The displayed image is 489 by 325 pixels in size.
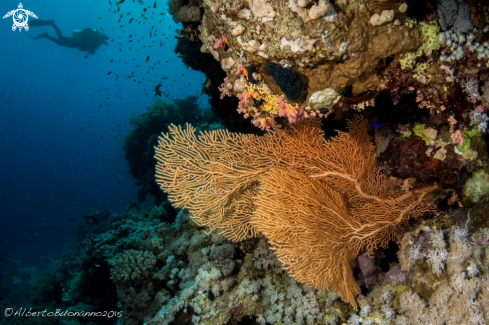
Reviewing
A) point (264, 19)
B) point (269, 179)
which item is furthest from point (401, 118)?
point (264, 19)

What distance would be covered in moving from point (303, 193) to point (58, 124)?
390ft

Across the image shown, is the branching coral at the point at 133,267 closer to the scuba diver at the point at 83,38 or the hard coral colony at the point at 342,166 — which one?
the hard coral colony at the point at 342,166

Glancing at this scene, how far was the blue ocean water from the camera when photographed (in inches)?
2100

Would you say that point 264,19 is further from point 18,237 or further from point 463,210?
point 18,237

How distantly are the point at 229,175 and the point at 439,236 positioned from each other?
309 cm

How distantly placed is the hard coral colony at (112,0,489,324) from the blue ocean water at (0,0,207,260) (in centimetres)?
4473

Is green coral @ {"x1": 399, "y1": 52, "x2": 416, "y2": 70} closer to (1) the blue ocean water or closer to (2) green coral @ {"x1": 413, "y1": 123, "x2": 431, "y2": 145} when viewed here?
(2) green coral @ {"x1": 413, "y1": 123, "x2": 431, "y2": 145}

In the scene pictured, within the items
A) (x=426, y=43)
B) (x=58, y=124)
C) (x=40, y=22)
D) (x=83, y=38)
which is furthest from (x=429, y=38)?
(x=58, y=124)

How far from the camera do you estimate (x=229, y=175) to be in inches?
166

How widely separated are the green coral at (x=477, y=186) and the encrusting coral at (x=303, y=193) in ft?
1.56

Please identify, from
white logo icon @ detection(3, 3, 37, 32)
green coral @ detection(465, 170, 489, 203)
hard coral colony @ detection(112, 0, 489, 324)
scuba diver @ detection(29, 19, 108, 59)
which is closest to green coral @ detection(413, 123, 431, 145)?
hard coral colony @ detection(112, 0, 489, 324)

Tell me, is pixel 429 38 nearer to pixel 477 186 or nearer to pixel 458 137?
pixel 458 137

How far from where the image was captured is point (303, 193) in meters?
3.81

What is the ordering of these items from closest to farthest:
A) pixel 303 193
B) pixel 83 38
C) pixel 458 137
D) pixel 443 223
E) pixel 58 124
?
pixel 458 137, pixel 443 223, pixel 303 193, pixel 83 38, pixel 58 124
